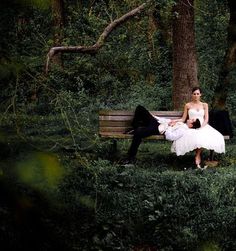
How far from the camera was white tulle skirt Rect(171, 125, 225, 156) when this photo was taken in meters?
9.95

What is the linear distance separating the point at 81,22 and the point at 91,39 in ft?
6.27

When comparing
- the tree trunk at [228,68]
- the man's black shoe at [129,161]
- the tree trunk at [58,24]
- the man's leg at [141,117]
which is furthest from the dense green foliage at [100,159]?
the tree trunk at [228,68]

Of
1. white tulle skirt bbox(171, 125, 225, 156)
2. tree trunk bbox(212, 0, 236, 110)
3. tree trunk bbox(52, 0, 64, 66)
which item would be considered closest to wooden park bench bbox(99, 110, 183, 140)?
white tulle skirt bbox(171, 125, 225, 156)

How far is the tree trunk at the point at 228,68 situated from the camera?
14.6 meters

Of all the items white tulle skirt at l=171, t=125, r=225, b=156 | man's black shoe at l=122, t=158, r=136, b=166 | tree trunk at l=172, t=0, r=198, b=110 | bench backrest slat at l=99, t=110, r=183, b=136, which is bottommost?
man's black shoe at l=122, t=158, r=136, b=166

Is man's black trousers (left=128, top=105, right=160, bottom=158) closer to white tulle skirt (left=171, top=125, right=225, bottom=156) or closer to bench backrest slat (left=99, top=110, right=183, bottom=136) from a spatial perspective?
bench backrest slat (left=99, top=110, right=183, bottom=136)

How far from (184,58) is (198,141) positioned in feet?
19.0

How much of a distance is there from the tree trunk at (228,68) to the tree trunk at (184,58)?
735mm

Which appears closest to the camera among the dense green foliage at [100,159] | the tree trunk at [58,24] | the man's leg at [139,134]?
the dense green foliage at [100,159]

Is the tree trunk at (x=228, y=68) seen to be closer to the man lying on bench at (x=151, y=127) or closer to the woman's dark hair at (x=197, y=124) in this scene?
the man lying on bench at (x=151, y=127)

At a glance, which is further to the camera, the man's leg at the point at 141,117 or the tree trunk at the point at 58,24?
the tree trunk at the point at 58,24

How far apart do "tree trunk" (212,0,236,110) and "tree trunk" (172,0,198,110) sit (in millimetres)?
735

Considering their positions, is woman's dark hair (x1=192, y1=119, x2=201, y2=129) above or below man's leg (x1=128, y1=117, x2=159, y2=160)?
above

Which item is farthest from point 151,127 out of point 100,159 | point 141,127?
point 100,159
